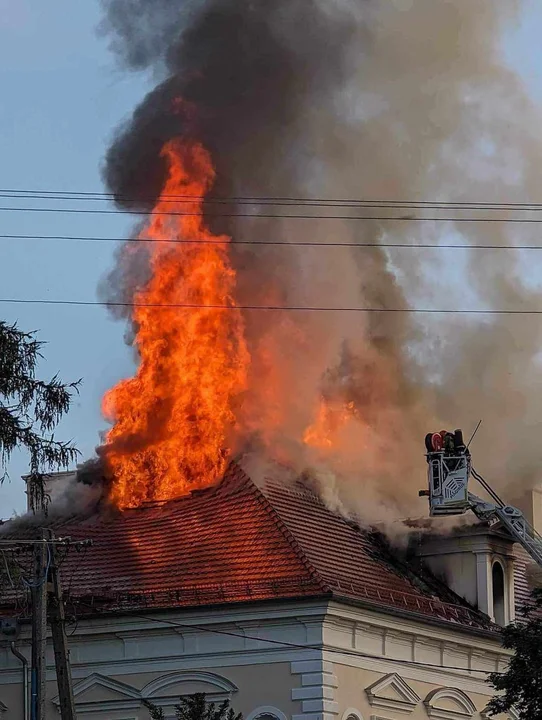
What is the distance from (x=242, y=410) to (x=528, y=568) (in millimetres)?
10015

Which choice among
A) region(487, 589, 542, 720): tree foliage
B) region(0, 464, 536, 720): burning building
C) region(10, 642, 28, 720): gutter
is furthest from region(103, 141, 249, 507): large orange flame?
region(487, 589, 542, 720): tree foliage

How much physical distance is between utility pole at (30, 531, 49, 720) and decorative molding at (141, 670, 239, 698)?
352 inches

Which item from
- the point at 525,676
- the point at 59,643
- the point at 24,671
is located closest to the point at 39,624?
the point at 59,643

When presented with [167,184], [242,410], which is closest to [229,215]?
[167,184]

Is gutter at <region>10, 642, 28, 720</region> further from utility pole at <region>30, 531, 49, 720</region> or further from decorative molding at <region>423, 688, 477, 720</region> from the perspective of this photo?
utility pole at <region>30, 531, 49, 720</region>

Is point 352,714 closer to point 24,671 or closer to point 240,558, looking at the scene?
point 240,558

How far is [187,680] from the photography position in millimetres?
48375

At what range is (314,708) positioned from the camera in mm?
47125

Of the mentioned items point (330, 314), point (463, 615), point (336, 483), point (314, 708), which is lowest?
point (314, 708)

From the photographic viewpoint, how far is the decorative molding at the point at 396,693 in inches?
1921

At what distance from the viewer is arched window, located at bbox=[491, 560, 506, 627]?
54406 millimetres

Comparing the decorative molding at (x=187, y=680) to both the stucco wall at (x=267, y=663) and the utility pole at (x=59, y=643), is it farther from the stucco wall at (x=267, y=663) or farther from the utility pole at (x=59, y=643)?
the utility pole at (x=59, y=643)

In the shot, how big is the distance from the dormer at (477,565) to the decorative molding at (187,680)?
8.74m

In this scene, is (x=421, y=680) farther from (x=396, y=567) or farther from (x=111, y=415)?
(x=111, y=415)
